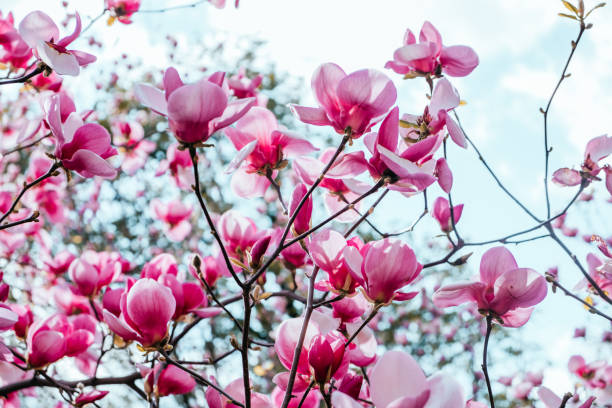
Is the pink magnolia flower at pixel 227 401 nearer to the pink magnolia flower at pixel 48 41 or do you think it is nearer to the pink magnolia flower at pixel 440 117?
the pink magnolia flower at pixel 440 117

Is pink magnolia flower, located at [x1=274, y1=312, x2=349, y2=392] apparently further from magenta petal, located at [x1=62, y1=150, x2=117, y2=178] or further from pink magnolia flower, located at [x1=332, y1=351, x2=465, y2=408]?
magenta petal, located at [x1=62, y1=150, x2=117, y2=178]

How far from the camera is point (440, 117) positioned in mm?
886

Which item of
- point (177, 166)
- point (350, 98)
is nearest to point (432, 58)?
point (350, 98)

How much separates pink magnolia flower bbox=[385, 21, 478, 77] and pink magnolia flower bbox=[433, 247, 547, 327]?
0.43 m

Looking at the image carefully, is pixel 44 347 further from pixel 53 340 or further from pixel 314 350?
pixel 314 350

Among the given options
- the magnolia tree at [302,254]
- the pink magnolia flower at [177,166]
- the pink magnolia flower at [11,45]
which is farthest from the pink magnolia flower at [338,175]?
the pink magnolia flower at [177,166]

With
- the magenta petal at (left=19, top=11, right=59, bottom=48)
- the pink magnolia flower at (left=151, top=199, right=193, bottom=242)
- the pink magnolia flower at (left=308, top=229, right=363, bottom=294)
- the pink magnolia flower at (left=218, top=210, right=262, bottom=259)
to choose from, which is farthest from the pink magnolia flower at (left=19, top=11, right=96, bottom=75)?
the pink magnolia flower at (left=151, top=199, right=193, bottom=242)

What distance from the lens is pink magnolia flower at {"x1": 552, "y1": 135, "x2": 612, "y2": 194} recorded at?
3.76ft

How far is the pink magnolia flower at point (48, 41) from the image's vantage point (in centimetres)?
97

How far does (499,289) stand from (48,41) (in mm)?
924

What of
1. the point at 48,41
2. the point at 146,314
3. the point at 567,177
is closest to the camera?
the point at 146,314

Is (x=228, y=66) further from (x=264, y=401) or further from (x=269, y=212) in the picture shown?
(x=264, y=401)

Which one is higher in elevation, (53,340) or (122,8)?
(122,8)

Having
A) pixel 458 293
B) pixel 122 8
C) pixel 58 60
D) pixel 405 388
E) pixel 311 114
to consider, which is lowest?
pixel 405 388
